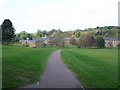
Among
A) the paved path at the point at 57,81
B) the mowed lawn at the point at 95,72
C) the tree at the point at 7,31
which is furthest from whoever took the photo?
the tree at the point at 7,31

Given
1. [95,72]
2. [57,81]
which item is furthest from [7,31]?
[57,81]

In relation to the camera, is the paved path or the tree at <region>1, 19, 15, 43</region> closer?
the paved path

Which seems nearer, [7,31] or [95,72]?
[95,72]

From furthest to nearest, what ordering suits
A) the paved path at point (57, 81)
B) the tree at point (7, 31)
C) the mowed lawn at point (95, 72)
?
the tree at point (7, 31) < the mowed lawn at point (95, 72) < the paved path at point (57, 81)

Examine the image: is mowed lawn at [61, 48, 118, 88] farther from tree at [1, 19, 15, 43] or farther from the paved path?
tree at [1, 19, 15, 43]

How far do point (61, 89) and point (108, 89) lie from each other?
2319mm

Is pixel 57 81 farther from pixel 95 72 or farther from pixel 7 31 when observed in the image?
pixel 7 31

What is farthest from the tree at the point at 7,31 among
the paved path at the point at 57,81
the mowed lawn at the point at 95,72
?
the paved path at the point at 57,81

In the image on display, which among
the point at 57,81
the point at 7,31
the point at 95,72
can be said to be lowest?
the point at 95,72

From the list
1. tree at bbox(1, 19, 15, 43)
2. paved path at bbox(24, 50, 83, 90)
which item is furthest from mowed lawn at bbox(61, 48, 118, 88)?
tree at bbox(1, 19, 15, 43)

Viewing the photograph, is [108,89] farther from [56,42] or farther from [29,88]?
[56,42]

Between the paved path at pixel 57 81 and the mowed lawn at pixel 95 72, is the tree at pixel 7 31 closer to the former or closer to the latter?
the mowed lawn at pixel 95 72

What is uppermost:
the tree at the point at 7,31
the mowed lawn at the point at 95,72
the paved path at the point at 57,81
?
the tree at the point at 7,31

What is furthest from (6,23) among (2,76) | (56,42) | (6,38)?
(2,76)
